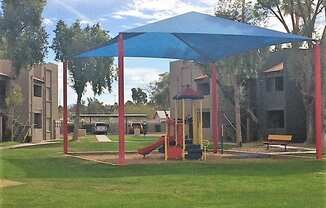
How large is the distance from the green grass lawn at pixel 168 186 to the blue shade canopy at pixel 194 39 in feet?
16.2

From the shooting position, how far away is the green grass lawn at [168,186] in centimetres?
1005

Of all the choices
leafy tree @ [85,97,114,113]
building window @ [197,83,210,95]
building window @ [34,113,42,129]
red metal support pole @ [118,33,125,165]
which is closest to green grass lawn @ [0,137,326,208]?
red metal support pole @ [118,33,125,165]

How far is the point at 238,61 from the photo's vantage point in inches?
1470

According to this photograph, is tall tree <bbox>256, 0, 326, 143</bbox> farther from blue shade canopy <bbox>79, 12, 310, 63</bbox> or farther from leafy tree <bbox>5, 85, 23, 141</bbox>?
leafy tree <bbox>5, 85, 23, 141</bbox>

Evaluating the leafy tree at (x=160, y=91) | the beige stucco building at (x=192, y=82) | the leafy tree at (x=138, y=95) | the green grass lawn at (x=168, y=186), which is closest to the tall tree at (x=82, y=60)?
the beige stucco building at (x=192, y=82)

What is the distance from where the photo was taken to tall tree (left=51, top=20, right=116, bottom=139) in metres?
49.5

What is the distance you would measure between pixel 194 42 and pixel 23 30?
2384 cm

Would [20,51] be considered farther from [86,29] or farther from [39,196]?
[39,196]

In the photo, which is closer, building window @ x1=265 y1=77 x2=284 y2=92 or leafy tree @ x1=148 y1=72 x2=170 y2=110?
building window @ x1=265 y1=77 x2=284 y2=92

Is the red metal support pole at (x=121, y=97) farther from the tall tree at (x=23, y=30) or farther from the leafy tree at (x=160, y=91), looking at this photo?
the leafy tree at (x=160, y=91)

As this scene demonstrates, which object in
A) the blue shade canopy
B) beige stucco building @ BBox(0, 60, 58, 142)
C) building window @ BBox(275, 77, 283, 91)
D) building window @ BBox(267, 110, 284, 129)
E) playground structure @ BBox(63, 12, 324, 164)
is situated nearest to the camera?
playground structure @ BBox(63, 12, 324, 164)

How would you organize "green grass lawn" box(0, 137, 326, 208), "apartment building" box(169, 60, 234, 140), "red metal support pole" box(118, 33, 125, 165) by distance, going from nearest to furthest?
"green grass lawn" box(0, 137, 326, 208)
"red metal support pole" box(118, 33, 125, 165)
"apartment building" box(169, 60, 234, 140)

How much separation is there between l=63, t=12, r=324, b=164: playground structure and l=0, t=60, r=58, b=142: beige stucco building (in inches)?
882

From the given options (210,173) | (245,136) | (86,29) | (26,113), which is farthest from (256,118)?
(210,173)
